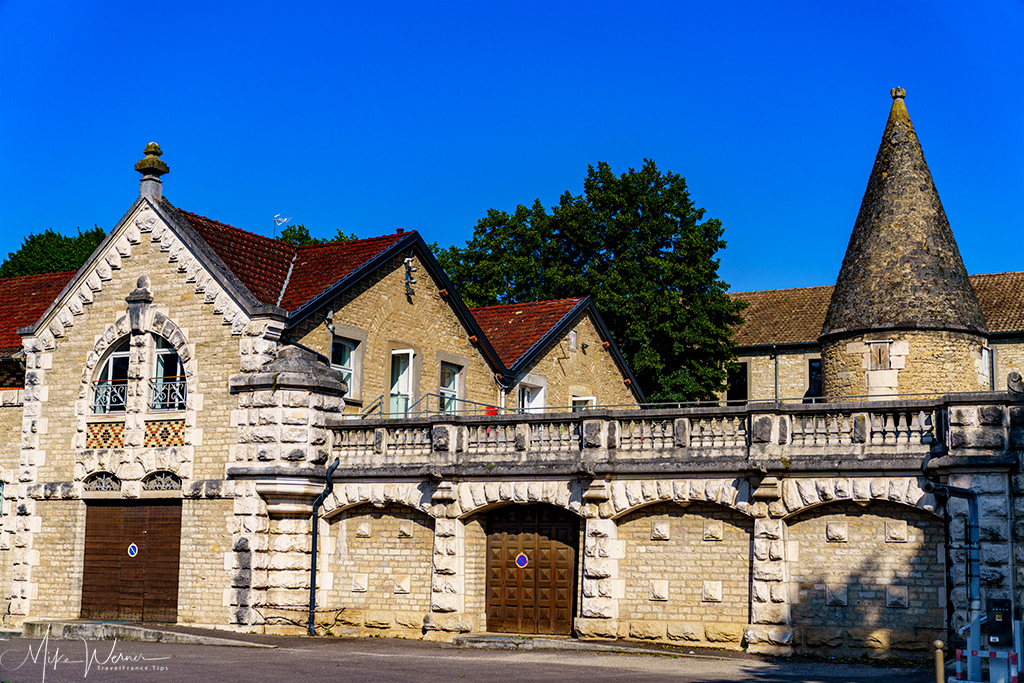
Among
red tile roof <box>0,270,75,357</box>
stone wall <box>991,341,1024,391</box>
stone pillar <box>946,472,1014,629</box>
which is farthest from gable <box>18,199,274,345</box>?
stone wall <box>991,341,1024,391</box>

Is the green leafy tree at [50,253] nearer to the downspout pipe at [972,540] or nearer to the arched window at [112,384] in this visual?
the arched window at [112,384]

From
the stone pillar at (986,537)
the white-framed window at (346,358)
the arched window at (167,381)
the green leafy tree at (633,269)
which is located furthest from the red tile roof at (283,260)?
the green leafy tree at (633,269)

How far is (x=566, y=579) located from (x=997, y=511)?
7096mm

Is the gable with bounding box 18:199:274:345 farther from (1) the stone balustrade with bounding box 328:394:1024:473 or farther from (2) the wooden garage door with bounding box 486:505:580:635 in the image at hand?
(2) the wooden garage door with bounding box 486:505:580:635

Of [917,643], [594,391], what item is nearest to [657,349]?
[594,391]

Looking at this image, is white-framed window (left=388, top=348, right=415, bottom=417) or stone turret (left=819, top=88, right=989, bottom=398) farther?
stone turret (left=819, top=88, right=989, bottom=398)

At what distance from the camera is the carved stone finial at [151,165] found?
23172 millimetres

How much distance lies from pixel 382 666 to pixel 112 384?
1015 centimetres

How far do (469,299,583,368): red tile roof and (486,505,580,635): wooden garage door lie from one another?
8284mm

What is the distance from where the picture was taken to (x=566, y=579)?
64.3 feet

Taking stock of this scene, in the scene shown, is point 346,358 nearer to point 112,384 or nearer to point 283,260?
point 283,260

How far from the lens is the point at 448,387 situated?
26.3 m

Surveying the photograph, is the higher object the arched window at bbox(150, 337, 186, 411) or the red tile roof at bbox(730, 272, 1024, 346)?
the red tile roof at bbox(730, 272, 1024, 346)

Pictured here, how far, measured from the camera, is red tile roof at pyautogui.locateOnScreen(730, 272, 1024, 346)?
44.3m
